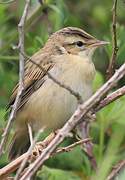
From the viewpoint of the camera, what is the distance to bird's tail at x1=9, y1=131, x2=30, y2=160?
5031mm

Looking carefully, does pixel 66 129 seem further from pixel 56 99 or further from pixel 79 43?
pixel 79 43

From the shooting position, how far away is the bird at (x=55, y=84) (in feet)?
15.9

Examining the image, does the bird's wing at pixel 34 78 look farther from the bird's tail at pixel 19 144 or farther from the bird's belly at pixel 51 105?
the bird's tail at pixel 19 144

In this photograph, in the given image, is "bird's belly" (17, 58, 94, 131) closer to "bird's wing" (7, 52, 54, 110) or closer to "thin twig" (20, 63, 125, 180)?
"bird's wing" (7, 52, 54, 110)

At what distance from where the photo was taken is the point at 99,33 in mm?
7266

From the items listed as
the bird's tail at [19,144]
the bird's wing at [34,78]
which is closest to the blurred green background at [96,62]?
the bird's tail at [19,144]

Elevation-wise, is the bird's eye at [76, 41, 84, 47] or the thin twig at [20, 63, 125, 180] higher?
the bird's eye at [76, 41, 84, 47]

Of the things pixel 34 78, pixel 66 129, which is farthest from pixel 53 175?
pixel 66 129

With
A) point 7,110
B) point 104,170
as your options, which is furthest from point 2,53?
point 104,170

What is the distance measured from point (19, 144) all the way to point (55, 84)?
57 cm

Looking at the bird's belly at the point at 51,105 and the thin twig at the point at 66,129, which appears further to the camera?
the bird's belly at the point at 51,105

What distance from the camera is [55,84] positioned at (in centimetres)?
482

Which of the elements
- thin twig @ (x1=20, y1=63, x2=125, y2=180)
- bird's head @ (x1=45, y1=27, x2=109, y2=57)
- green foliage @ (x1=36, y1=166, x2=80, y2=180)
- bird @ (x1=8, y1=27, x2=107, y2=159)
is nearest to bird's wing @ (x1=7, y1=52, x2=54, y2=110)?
bird @ (x1=8, y1=27, x2=107, y2=159)

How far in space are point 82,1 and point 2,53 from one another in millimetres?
2105
